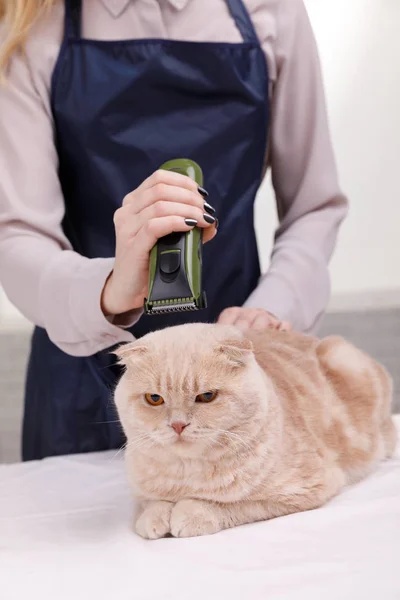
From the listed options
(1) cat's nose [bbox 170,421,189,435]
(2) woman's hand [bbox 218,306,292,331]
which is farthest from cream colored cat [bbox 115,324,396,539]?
(2) woman's hand [bbox 218,306,292,331]

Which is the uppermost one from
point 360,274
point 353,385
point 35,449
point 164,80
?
point 164,80

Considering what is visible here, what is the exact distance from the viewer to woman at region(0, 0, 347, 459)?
3.02 ft

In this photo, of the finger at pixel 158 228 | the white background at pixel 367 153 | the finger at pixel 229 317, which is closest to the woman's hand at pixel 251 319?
the finger at pixel 229 317

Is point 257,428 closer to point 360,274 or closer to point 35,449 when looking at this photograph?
point 35,449

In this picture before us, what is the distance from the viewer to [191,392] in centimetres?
66

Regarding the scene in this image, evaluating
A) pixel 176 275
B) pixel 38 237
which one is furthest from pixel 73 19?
pixel 176 275

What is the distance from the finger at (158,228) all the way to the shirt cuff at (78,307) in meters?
0.11

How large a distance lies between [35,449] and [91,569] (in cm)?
56

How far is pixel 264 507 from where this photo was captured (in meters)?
0.68

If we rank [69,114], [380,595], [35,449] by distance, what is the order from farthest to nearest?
1. [35,449]
2. [69,114]
3. [380,595]

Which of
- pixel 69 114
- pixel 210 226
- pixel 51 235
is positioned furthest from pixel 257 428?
pixel 69 114

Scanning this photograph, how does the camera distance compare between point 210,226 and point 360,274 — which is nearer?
point 210,226

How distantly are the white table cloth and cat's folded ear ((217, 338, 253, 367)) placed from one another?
141 millimetres

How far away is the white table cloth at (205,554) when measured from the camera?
0.52m
